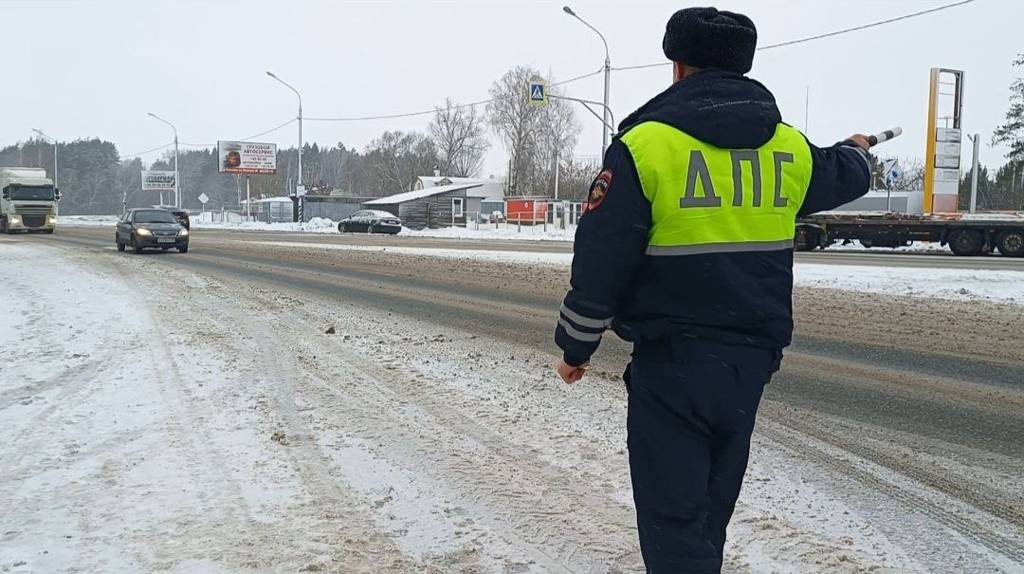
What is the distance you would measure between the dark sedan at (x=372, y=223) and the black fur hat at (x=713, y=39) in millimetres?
45340

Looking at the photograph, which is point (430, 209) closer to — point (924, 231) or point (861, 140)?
point (924, 231)

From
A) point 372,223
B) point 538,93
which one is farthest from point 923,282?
point 372,223

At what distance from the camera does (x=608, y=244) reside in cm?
218

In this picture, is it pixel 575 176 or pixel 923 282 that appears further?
pixel 575 176

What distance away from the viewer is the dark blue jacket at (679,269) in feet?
7.11

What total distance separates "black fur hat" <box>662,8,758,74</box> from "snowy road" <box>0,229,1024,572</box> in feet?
7.24

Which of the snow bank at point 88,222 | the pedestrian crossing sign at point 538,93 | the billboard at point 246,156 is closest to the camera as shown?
the pedestrian crossing sign at point 538,93

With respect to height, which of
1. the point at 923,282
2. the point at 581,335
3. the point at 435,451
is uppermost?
the point at 581,335

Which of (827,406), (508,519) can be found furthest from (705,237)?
(827,406)

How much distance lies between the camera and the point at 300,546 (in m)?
3.59

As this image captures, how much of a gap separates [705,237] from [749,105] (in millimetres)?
430

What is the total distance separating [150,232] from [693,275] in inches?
Result: 974

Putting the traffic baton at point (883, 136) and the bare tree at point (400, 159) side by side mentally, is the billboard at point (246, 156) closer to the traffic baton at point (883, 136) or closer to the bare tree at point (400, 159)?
the bare tree at point (400, 159)

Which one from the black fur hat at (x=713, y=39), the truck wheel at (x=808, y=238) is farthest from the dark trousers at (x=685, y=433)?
the truck wheel at (x=808, y=238)
